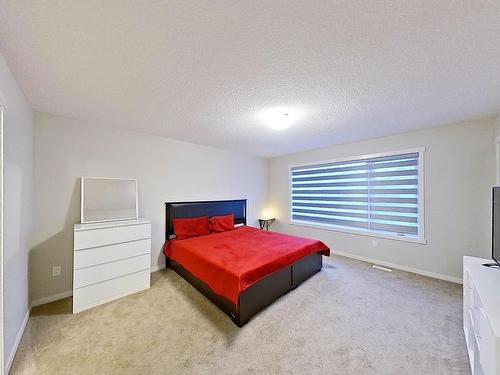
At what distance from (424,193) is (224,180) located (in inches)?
140

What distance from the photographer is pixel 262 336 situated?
71.2 inches

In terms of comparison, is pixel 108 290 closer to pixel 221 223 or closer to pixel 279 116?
pixel 221 223

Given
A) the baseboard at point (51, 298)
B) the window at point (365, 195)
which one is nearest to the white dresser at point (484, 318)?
the window at point (365, 195)

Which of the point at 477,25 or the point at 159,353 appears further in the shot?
the point at 159,353

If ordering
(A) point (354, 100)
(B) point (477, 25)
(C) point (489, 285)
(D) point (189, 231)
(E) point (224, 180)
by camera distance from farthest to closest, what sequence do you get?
(E) point (224, 180), (D) point (189, 231), (A) point (354, 100), (C) point (489, 285), (B) point (477, 25)

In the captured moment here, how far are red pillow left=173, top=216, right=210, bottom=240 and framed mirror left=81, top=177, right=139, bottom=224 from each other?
68 centimetres

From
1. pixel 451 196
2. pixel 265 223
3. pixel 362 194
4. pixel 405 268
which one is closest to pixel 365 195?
pixel 362 194

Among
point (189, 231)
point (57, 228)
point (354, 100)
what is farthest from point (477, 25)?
point (57, 228)

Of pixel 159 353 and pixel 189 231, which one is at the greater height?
pixel 189 231

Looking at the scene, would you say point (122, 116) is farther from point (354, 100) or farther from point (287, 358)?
point (287, 358)

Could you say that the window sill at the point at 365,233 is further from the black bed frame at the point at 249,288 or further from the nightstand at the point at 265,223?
the black bed frame at the point at 249,288

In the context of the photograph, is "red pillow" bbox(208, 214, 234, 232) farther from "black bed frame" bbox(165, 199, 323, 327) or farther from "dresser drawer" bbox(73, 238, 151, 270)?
"dresser drawer" bbox(73, 238, 151, 270)

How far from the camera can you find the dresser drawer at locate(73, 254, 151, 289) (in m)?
2.20

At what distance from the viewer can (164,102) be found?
2.12 metres
